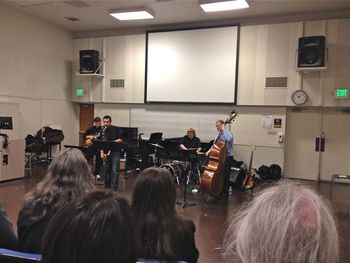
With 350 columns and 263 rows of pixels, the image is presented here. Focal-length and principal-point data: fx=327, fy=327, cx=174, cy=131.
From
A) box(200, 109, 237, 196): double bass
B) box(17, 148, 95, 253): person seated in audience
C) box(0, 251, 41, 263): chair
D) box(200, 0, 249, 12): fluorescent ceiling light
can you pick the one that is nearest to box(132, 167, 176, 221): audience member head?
box(17, 148, 95, 253): person seated in audience

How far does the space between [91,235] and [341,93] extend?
8.21 metres

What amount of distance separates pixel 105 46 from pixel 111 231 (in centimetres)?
1012

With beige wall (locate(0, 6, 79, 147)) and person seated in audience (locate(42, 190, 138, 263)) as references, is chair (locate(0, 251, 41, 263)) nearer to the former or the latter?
person seated in audience (locate(42, 190, 138, 263))

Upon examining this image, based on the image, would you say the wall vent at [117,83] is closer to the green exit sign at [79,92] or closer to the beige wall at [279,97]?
the green exit sign at [79,92]

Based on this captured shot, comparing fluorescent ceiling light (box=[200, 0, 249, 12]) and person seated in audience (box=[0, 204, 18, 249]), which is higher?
fluorescent ceiling light (box=[200, 0, 249, 12])

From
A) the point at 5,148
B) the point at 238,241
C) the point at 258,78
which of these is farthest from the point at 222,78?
the point at 238,241

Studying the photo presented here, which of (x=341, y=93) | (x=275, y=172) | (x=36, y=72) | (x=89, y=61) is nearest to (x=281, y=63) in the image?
(x=341, y=93)

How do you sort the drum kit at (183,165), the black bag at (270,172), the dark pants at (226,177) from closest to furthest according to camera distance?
the drum kit at (183,165), the dark pants at (226,177), the black bag at (270,172)

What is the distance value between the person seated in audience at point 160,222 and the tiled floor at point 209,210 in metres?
1.54

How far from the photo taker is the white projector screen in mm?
8672

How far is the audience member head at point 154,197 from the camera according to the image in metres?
1.89

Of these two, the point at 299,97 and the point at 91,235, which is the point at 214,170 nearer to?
the point at 299,97

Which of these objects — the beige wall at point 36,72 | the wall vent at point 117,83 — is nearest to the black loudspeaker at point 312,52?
the wall vent at point 117,83

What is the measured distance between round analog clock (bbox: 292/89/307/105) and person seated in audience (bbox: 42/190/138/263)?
314 inches
